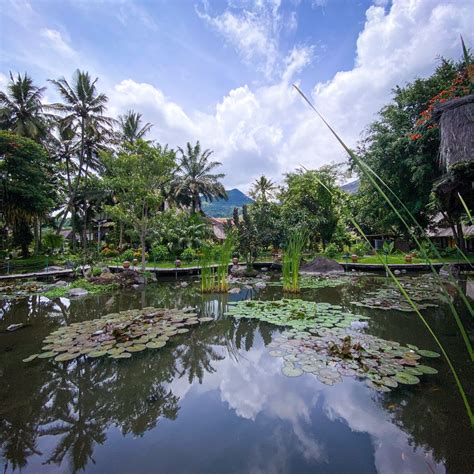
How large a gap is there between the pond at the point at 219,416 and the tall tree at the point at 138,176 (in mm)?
5914

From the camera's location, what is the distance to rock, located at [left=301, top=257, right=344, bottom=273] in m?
10.2

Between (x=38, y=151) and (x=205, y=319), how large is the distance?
14.5m


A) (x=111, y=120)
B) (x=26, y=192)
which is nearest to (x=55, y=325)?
(x=26, y=192)

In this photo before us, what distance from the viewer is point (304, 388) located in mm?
2455

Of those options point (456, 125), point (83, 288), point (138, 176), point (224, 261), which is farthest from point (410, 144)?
point (83, 288)

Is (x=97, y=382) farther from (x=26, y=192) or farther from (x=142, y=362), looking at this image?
(x=26, y=192)

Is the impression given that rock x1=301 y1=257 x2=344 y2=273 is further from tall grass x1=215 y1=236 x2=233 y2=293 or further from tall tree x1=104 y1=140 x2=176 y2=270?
tall tree x1=104 y1=140 x2=176 y2=270

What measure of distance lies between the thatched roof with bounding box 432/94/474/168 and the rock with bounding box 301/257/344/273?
650 centimetres

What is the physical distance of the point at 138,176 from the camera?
8664mm

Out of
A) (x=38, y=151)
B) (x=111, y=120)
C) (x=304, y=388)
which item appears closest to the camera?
(x=304, y=388)

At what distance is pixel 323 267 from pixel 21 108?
56.5 ft

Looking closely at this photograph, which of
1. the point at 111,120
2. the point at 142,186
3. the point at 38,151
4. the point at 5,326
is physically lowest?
the point at 5,326

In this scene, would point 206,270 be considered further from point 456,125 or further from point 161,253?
point 161,253

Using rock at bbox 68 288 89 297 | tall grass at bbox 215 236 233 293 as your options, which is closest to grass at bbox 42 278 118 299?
rock at bbox 68 288 89 297
